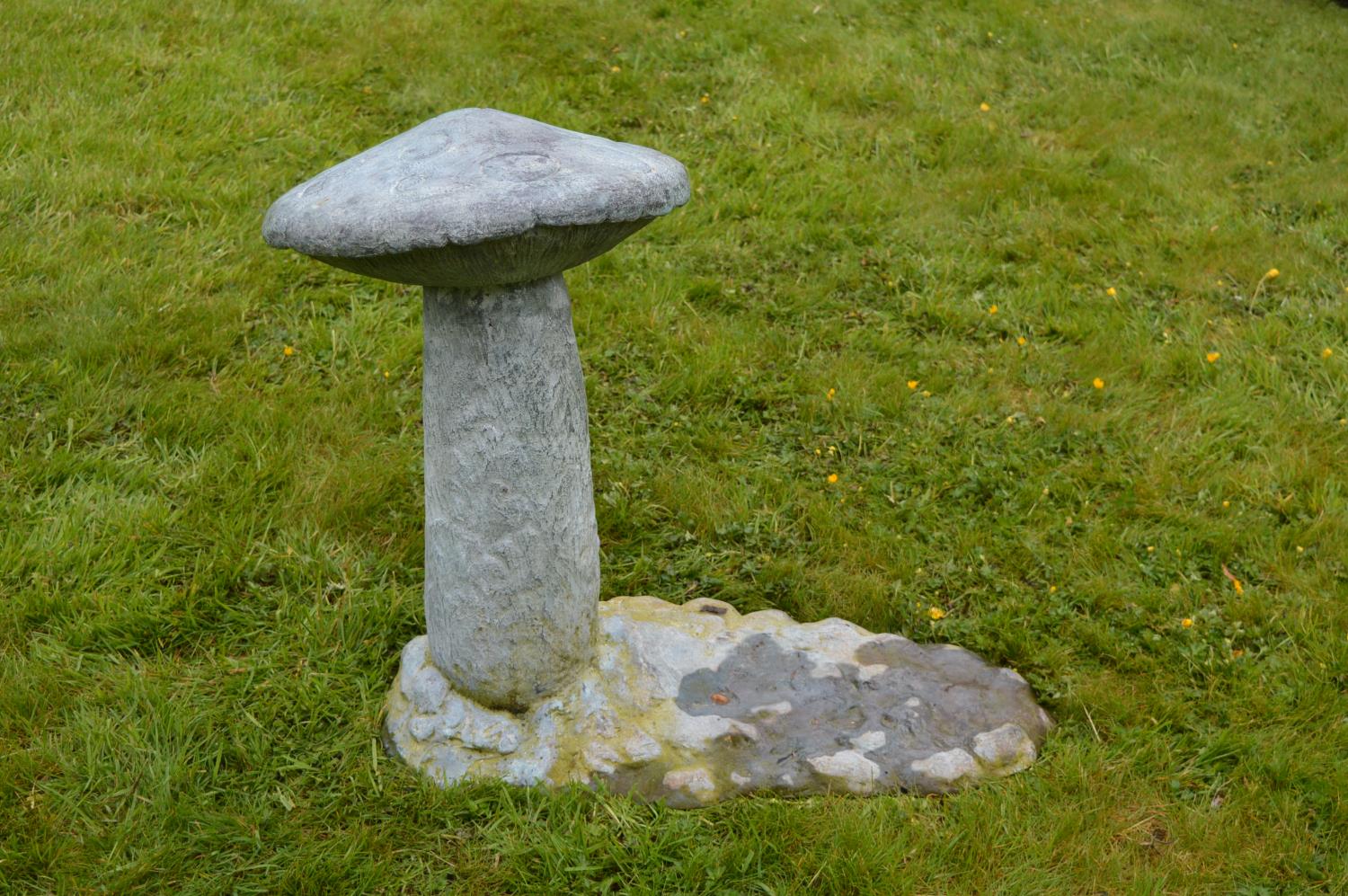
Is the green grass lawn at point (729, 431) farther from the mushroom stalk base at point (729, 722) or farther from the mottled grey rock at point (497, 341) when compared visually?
the mottled grey rock at point (497, 341)

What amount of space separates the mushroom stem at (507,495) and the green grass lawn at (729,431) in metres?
0.40

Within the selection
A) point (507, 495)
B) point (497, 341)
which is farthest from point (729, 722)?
point (497, 341)

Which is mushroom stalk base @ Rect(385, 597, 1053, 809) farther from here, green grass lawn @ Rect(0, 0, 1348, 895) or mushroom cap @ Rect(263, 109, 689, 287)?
mushroom cap @ Rect(263, 109, 689, 287)

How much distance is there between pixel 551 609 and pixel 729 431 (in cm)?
177

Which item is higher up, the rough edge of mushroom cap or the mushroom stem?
the rough edge of mushroom cap

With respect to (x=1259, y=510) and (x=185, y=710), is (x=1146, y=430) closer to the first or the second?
(x=1259, y=510)

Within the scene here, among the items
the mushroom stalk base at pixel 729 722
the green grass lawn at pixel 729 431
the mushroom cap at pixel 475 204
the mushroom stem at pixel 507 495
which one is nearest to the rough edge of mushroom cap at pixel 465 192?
the mushroom cap at pixel 475 204

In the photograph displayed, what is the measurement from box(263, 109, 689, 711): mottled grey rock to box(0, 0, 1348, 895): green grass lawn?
0.47m

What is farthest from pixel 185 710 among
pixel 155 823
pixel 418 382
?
pixel 418 382

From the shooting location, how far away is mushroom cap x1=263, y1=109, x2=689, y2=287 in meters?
2.30

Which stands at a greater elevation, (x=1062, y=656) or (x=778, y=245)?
(x=778, y=245)

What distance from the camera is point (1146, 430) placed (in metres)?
4.70

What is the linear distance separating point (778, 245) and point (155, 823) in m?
4.21

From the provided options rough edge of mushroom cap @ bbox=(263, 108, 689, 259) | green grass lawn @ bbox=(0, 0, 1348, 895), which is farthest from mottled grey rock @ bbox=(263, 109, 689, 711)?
green grass lawn @ bbox=(0, 0, 1348, 895)
